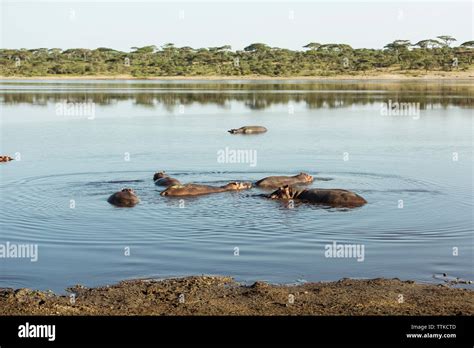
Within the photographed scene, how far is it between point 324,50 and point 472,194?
358 feet

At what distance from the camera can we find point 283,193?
54.7 feet

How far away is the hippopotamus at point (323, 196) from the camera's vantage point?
16078 millimetres

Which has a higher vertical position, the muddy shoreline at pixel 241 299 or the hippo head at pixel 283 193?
the hippo head at pixel 283 193

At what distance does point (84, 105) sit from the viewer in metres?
46.0

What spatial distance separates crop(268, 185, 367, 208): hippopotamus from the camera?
52.7 feet

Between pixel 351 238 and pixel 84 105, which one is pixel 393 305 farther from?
pixel 84 105

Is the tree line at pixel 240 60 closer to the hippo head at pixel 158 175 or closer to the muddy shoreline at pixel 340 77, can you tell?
the muddy shoreline at pixel 340 77
